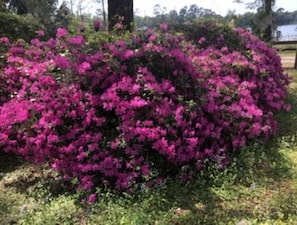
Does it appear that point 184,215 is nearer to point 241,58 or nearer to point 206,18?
point 241,58

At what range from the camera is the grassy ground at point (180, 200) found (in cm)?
370

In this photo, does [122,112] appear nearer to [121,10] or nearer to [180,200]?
[180,200]

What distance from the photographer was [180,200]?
13.2 feet

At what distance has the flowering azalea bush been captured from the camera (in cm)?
418

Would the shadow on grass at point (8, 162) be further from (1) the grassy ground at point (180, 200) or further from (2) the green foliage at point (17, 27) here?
(2) the green foliage at point (17, 27)

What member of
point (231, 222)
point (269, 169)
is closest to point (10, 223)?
point (231, 222)

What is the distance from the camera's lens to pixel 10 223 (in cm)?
380

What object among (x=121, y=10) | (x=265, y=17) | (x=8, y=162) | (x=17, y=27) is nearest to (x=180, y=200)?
(x=8, y=162)

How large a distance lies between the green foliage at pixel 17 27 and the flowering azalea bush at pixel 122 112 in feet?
8.03

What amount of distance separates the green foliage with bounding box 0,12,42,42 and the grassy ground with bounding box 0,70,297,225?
3.55 m

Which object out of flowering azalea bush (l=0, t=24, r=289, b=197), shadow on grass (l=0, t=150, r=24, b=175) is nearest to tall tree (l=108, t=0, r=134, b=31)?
flowering azalea bush (l=0, t=24, r=289, b=197)

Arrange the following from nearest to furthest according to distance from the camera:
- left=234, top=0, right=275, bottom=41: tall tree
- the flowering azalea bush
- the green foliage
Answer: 1. the flowering azalea bush
2. the green foliage
3. left=234, top=0, right=275, bottom=41: tall tree

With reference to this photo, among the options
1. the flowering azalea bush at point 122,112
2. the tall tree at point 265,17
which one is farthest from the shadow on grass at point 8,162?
the tall tree at point 265,17

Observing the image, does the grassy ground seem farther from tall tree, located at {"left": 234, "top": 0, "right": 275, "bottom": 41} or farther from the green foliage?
tall tree, located at {"left": 234, "top": 0, "right": 275, "bottom": 41}
